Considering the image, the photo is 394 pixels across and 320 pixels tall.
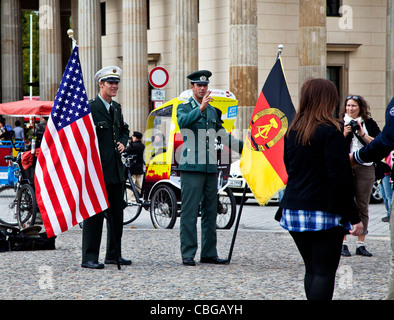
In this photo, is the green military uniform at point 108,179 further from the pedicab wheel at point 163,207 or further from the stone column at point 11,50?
the stone column at point 11,50

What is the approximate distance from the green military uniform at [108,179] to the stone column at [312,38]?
1891cm

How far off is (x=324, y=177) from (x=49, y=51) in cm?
3120

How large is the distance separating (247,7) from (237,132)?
383cm

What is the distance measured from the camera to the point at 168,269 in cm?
816

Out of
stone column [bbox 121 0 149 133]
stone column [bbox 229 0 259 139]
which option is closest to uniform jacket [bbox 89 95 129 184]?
stone column [bbox 229 0 259 139]

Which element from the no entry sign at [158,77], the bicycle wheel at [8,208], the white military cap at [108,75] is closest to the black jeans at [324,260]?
the white military cap at [108,75]

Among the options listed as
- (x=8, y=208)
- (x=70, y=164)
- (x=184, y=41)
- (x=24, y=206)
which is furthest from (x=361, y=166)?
(x=184, y=41)

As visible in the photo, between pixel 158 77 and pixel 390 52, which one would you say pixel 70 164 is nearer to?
pixel 158 77

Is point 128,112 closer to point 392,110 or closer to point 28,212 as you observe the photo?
point 28,212

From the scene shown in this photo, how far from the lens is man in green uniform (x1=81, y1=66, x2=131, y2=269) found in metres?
8.30

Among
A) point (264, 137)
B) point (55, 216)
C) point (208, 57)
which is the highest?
point (208, 57)

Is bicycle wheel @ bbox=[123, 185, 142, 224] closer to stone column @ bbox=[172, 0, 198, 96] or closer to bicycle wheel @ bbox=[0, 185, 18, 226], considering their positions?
bicycle wheel @ bbox=[0, 185, 18, 226]
